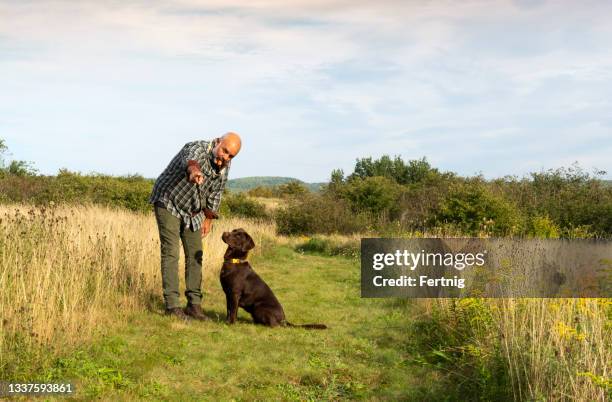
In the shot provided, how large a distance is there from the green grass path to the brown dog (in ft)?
0.50

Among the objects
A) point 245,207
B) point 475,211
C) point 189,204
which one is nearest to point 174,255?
point 189,204

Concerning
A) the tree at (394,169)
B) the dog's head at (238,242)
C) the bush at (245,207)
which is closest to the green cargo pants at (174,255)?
the dog's head at (238,242)

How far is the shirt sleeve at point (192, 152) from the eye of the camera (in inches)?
248

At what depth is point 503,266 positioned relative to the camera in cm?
626

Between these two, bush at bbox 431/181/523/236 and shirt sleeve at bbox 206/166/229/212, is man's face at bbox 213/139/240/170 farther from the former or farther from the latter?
bush at bbox 431/181/523/236

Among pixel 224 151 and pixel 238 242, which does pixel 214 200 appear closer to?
pixel 238 242

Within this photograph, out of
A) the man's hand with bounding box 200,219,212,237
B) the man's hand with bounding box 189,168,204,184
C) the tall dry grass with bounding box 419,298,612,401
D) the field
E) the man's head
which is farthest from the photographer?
the man's hand with bounding box 200,219,212,237

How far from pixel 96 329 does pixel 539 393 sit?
4.04 meters

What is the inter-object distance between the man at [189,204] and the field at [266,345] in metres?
0.45

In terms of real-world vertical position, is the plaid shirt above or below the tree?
below

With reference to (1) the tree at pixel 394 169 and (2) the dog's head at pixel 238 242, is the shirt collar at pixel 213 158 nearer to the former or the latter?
(2) the dog's head at pixel 238 242


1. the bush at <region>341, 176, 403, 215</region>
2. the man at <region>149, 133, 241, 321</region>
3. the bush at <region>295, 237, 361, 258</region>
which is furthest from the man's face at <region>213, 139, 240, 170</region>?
the bush at <region>341, 176, 403, 215</region>

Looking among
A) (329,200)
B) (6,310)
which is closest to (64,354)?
(6,310)

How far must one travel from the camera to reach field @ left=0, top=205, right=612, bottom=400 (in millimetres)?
4223
